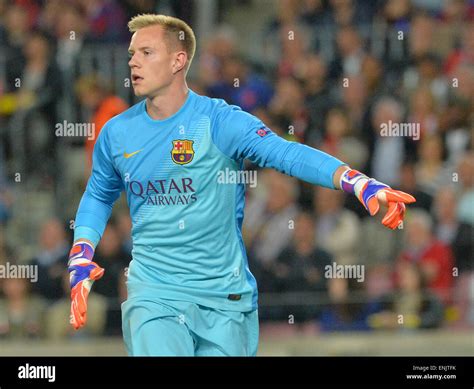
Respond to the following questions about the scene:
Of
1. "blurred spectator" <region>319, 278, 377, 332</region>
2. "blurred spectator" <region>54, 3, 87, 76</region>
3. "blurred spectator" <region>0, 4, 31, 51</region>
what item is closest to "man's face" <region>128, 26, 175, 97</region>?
"blurred spectator" <region>319, 278, 377, 332</region>

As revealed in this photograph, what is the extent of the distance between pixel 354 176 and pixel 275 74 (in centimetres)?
690

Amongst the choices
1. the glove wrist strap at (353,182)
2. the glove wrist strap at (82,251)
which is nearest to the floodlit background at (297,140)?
the glove wrist strap at (82,251)

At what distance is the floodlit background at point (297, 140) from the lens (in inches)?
456

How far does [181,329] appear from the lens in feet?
23.7

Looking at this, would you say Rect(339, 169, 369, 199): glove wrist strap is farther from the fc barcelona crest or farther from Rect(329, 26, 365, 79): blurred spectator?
Rect(329, 26, 365, 79): blurred spectator

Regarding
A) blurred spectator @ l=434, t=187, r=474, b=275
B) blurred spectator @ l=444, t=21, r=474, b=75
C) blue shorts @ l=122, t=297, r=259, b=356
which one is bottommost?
blue shorts @ l=122, t=297, r=259, b=356

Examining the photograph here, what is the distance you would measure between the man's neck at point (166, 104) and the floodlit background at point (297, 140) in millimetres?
4092

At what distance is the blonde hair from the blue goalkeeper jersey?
335 mm

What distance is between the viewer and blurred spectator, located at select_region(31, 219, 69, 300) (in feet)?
40.4

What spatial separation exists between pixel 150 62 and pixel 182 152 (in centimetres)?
54
